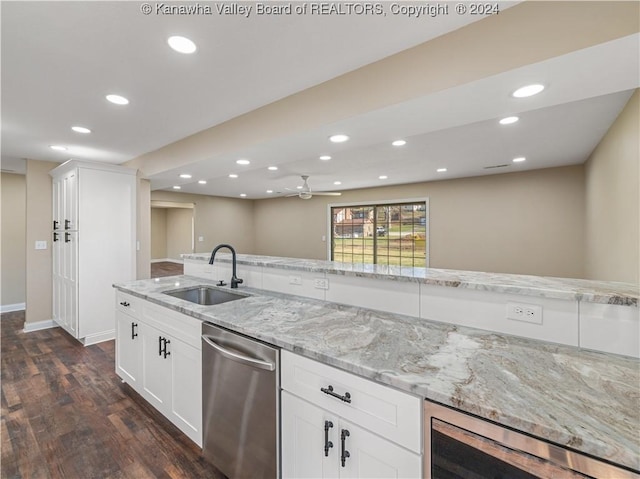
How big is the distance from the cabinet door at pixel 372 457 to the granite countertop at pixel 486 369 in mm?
221

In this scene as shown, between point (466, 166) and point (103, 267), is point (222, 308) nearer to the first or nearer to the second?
point (103, 267)

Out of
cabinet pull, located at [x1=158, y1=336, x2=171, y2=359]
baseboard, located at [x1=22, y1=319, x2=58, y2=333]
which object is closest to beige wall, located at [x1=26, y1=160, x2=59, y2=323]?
baseboard, located at [x1=22, y1=319, x2=58, y2=333]

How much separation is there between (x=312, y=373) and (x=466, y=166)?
14.5ft

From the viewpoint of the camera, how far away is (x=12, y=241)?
5.04 metres

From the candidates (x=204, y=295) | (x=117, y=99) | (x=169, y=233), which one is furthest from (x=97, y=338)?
(x=169, y=233)

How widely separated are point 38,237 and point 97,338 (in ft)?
5.93

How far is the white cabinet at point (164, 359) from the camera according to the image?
185 cm

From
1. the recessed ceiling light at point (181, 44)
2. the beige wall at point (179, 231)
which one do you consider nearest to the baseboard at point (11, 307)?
the beige wall at point (179, 231)

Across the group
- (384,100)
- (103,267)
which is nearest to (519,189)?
(384,100)

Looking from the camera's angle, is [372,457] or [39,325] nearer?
[372,457]

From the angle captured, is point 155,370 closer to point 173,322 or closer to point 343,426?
point 173,322

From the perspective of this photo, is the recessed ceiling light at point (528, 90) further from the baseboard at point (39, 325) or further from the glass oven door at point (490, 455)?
the baseboard at point (39, 325)

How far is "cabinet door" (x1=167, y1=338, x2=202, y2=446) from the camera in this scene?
1.82 meters

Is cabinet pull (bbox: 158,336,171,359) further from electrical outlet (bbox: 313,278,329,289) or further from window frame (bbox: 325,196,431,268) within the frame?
window frame (bbox: 325,196,431,268)
